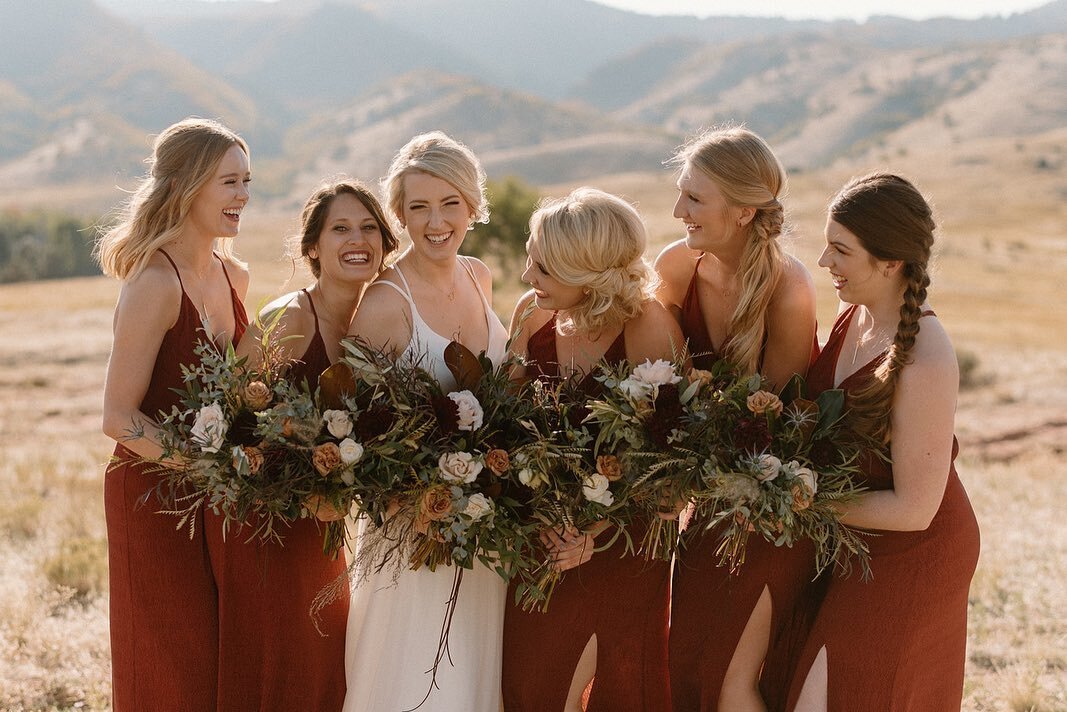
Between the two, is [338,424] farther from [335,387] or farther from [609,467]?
[609,467]

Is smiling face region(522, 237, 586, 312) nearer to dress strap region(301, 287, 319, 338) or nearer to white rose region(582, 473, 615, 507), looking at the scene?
white rose region(582, 473, 615, 507)

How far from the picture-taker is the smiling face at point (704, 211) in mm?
4785

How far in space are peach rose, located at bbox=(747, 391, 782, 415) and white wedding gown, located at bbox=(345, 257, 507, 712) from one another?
136 cm

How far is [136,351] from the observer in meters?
4.66

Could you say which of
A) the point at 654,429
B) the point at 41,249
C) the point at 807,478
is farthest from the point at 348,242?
the point at 41,249

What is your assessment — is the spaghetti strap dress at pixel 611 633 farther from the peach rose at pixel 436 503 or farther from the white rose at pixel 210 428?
the white rose at pixel 210 428

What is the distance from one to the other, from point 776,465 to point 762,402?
0.85 feet

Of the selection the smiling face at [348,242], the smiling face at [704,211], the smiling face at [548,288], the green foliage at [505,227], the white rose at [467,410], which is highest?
the green foliage at [505,227]

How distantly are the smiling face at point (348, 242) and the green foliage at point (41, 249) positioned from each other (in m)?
60.6

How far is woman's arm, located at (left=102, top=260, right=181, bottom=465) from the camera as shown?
462 cm

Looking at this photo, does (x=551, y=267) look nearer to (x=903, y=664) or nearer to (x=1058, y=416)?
(x=903, y=664)

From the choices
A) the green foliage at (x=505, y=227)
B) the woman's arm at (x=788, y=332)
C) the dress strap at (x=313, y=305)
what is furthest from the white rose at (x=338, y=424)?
the green foliage at (x=505, y=227)

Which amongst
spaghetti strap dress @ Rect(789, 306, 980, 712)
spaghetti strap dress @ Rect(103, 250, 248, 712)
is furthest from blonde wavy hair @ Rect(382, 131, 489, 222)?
spaghetti strap dress @ Rect(789, 306, 980, 712)

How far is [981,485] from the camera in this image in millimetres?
11609
